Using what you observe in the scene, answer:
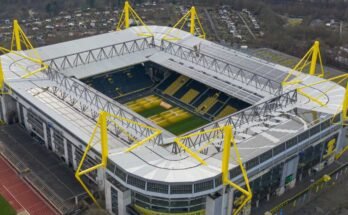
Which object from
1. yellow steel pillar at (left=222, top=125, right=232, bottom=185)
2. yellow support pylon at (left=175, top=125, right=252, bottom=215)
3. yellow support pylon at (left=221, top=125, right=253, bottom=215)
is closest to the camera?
yellow steel pillar at (left=222, top=125, right=232, bottom=185)

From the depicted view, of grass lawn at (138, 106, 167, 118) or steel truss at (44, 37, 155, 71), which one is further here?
steel truss at (44, 37, 155, 71)

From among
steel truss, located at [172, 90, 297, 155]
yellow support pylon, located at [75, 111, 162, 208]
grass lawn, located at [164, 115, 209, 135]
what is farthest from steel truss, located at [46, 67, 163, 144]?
grass lawn, located at [164, 115, 209, 135]

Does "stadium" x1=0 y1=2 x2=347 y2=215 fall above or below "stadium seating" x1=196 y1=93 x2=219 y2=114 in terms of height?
above

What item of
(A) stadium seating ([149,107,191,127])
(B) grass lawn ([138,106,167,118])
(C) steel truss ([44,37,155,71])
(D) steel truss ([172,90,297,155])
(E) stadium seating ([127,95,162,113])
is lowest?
(A) stadium seating ([149,107,191,127])

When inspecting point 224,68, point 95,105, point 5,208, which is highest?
point 224,68

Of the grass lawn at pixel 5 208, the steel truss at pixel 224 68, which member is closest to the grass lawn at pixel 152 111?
the steel truss at pixel 224 68

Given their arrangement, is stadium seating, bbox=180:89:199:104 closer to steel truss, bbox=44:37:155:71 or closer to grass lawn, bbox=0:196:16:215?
steel truss, bbox=44:37:155:71

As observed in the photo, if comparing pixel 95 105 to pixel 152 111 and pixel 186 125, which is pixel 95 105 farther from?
pixel 186 125

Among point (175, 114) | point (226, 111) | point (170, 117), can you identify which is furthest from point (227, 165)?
point (175, 114)
